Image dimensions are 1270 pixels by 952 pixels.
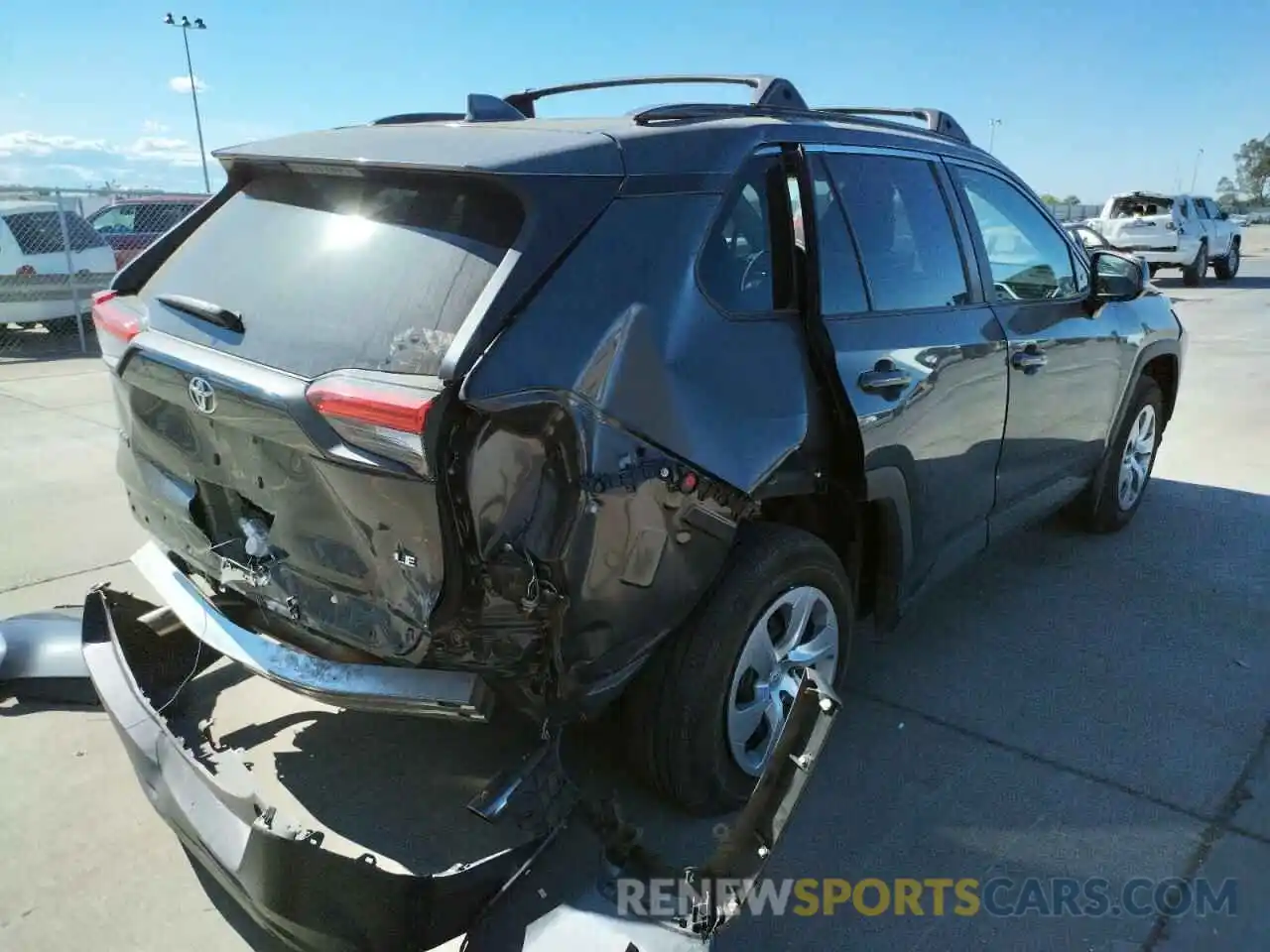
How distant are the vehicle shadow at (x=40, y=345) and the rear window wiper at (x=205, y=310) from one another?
950cm

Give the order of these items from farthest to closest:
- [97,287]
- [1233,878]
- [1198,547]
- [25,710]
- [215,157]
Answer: [97,287] → [1198,547] → [25,710] → [215,157] → [1233,878]

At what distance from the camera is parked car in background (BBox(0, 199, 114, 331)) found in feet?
38.4

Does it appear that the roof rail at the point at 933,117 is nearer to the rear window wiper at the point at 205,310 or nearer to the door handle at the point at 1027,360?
the door handle at the point at 1027,360

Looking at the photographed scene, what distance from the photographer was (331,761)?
127 inches

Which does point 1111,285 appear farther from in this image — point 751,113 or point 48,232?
point 48,232

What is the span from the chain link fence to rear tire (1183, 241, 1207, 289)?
826 inches

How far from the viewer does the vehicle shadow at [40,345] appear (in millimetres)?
11492

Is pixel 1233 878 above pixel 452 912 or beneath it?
beneath

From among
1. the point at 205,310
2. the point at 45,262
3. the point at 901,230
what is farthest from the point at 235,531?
the point at 45,262

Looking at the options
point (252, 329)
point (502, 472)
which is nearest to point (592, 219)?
point (502, 472)

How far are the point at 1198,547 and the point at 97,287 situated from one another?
12.9m

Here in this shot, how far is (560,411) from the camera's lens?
221 centimetres

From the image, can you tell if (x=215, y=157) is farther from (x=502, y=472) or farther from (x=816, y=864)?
(x=816, y=864)

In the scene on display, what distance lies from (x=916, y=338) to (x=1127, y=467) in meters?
2.73
